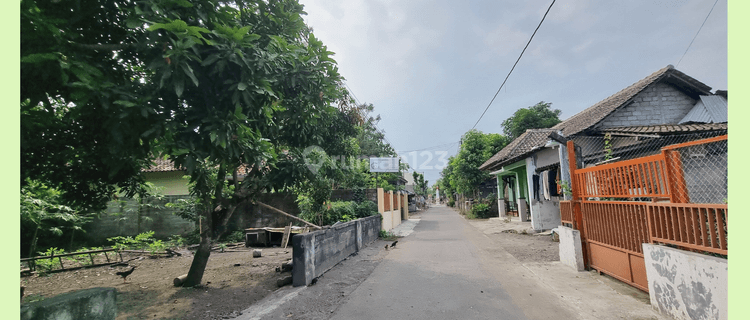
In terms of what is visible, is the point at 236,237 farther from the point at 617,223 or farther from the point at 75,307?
the point at 617,223

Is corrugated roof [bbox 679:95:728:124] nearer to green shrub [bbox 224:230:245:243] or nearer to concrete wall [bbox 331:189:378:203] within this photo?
concrete wall [bbox 331:189:378:203]

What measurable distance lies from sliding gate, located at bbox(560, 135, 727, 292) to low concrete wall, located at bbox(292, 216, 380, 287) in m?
4.88

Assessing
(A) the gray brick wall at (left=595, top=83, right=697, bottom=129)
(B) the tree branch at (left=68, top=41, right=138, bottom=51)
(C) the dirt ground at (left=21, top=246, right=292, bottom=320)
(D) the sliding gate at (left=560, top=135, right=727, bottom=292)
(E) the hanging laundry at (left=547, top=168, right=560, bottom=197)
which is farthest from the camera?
(E) the hanging laundry at (left=547, top=168, right=560, bottom=197)

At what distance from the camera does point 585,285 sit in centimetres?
518

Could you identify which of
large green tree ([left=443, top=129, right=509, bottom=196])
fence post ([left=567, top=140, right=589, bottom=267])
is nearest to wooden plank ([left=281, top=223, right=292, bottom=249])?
fence post ([left=567, top=140, right=589, bottom=267])

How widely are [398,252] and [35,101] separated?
7848 mm

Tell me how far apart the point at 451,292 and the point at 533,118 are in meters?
25.5

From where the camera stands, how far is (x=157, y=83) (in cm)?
320

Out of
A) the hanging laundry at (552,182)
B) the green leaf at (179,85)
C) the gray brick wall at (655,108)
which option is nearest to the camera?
the green leaf at (179,85)

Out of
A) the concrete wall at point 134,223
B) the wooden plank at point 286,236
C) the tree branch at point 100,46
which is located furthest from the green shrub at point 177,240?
the tree branch at point 100,46

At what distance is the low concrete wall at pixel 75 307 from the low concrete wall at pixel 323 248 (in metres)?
2.87

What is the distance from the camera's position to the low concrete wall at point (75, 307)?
236 centimetres

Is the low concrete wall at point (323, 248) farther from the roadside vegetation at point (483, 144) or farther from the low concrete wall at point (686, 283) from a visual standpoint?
the roadside vegetation at point (483, 144)

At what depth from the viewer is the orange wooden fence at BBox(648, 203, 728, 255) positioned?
10.5 feet
